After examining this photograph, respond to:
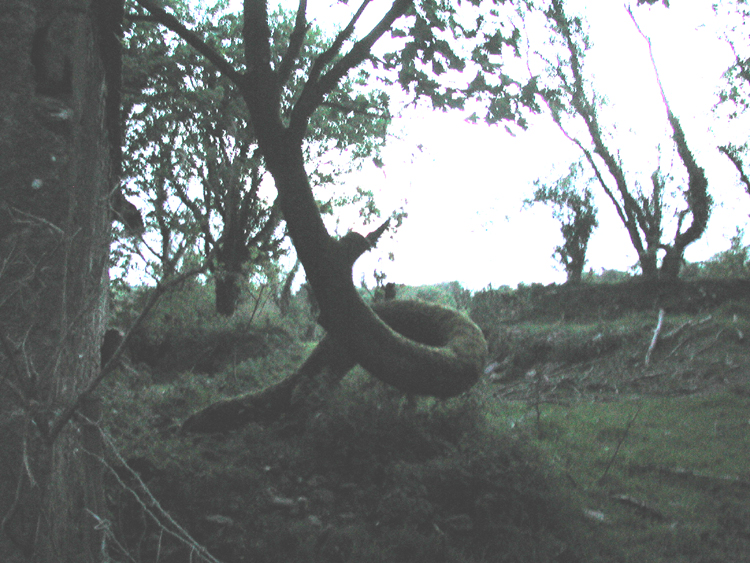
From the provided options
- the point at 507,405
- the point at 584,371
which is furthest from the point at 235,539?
the point at 584,371

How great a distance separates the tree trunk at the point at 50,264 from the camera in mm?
2143

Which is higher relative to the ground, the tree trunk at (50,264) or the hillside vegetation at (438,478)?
the tree trunk at (50,264)

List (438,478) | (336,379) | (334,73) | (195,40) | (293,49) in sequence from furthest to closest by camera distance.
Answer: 1. (336,379)
2. (293,49)
3. (334,73)
4. (195,40)
5. (438,478)

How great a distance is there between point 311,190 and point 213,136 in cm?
923

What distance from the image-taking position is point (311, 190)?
611cm

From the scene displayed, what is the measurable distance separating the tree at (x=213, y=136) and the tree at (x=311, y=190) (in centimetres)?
52

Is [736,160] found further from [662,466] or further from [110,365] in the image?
[110,365]

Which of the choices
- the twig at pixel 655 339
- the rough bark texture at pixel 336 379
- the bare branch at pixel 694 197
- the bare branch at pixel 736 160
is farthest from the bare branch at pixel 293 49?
the bare branch at pixel 736 160

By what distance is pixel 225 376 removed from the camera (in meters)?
10.9

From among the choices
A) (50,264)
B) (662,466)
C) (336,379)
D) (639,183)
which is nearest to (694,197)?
(639,183)

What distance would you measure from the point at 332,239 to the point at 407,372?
5.59ft

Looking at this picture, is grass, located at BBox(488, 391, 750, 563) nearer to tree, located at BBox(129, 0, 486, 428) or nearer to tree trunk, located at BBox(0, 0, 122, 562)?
tree, located at BBox(129, 0, 486, 428)

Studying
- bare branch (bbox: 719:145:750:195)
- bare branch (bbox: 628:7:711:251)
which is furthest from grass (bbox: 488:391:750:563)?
bare branch (bbox: 719:145:750:195)

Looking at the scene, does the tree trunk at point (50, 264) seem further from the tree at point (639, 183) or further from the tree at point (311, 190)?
the tree at point (639, 183)
